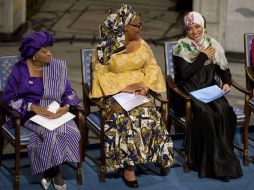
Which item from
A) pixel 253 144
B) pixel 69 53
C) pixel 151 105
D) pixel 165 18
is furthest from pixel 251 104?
pixel 165 18

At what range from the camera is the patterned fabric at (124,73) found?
707 cm

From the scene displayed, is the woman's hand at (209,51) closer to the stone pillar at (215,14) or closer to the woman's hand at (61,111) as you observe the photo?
the woman's hand at (61,111)

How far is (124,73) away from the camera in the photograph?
7145 millimetres

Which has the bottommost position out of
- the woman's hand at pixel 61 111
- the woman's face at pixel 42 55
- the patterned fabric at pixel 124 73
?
the woman's hand at pixel 61 111

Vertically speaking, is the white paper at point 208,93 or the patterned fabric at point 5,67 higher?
the patterned fabric at point 5,67

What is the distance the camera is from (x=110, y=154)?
6.97 m

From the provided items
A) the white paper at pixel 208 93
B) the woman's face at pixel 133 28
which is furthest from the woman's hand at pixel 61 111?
the white paper at pixel 208 93

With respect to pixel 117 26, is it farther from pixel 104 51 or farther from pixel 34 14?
pixel 34 14

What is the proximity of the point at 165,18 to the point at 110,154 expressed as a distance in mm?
6171

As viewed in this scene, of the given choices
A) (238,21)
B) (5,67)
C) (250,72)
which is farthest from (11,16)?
(250,72)

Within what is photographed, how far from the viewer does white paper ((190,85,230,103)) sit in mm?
7246

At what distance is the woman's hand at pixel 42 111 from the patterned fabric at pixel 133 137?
484 millimetres

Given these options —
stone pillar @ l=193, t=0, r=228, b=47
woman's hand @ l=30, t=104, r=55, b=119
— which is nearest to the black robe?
woman's hand @ l=30, t=104, r=55, b=119

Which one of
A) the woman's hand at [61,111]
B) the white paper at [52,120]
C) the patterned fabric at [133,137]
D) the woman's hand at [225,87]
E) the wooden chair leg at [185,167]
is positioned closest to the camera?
the white paper at [52,120]
